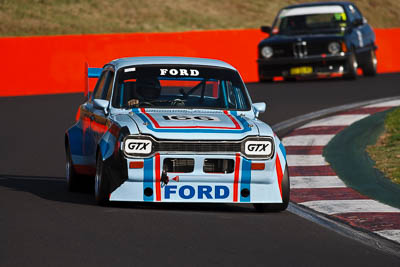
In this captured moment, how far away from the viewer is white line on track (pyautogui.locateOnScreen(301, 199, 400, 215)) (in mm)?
9219

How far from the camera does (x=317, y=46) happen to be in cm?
2316

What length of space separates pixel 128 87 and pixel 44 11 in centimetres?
2488

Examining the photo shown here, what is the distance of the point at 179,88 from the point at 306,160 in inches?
110

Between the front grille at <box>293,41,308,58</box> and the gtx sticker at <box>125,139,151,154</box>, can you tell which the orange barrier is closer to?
the front grille at <box>293,41,308,58</box>

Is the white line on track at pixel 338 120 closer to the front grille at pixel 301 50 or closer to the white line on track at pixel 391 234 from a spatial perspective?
the front grille at pixel 301 50

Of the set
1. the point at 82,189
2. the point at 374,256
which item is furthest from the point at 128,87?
the point at 374,256

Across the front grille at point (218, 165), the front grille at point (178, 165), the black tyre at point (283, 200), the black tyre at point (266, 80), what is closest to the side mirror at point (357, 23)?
the black tyre at point (266, 80)

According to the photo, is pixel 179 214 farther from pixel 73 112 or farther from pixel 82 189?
pixel 73 112

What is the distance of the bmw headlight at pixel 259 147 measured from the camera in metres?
8.77

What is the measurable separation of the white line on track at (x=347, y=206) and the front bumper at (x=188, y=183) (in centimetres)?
86

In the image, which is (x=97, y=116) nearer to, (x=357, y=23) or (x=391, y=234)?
(x=391, y=234)

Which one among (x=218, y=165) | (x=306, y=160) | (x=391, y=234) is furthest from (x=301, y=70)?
(x=391, y=234)

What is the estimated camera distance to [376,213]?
9016 mm

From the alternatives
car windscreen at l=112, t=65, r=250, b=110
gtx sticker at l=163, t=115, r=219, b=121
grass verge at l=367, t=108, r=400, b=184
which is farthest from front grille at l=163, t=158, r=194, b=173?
grass verge at l=367, t=108, r=400, b=184
